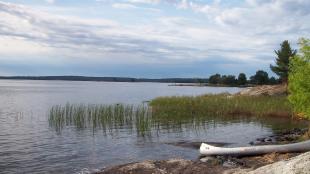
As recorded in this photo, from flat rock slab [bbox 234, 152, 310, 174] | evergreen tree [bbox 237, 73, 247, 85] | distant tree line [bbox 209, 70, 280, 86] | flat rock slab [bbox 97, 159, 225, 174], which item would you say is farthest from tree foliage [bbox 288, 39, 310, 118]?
evergreen tree [bbox 237, 73, 247, 85]

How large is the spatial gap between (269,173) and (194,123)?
26.3 meters

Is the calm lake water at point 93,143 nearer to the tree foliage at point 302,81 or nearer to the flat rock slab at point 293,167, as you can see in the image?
the tree foliage at point 302,81

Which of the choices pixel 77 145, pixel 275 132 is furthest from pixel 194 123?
pixel 77 145

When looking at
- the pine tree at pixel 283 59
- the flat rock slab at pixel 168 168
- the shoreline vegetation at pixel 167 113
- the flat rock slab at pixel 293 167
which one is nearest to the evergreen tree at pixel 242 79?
the pine tree at pixel 283 59

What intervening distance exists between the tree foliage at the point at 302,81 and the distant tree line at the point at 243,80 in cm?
7844

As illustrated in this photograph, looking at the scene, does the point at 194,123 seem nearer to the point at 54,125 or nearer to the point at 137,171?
the point at 54,125

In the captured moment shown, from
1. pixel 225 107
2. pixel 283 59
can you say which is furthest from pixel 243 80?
pixel 225 107

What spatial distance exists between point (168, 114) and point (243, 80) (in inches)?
4925

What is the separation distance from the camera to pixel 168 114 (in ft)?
130

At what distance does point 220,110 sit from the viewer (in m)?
41.5

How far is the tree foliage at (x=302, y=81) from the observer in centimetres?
2145

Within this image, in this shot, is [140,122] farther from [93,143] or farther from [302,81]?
[302,81]

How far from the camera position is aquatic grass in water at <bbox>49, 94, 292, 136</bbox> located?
31.0 metres

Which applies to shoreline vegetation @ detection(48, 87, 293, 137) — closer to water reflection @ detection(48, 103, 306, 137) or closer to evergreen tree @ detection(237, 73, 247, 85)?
water reflection @ detection(48, 103, 306, 137)
